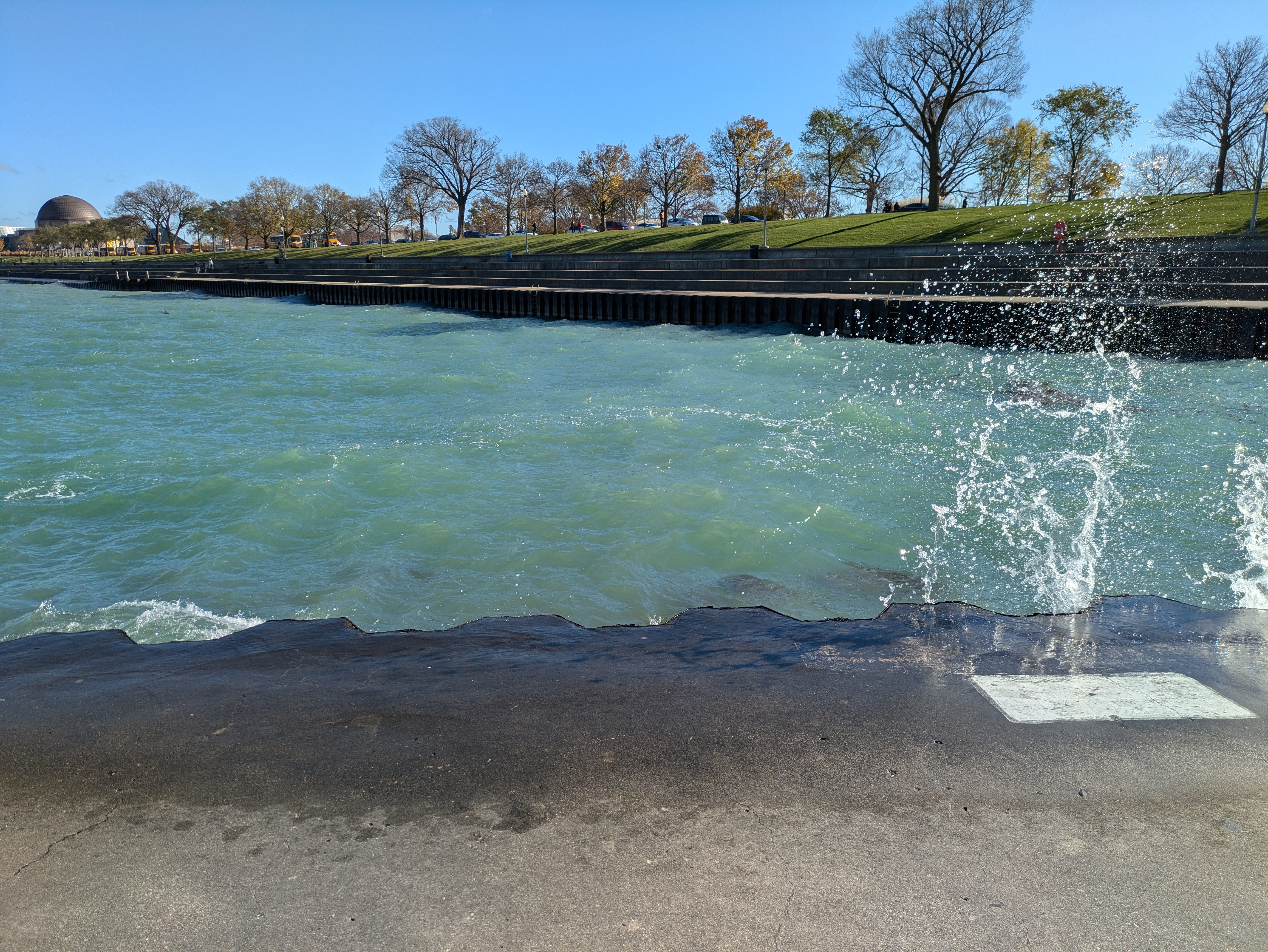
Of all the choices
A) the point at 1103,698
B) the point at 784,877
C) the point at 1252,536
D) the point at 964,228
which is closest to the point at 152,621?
the point at 784,877

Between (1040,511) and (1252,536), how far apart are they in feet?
6.13

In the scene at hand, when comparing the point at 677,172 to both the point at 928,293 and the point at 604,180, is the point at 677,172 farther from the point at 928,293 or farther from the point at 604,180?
the point at 928,293

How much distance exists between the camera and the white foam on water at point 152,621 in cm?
618

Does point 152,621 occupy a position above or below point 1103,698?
below

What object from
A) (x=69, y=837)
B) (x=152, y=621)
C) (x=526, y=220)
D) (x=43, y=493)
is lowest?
(x=152, y=621)

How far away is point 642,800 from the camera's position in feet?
11.6

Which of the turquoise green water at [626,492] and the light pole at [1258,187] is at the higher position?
the light pole at [1258,187]

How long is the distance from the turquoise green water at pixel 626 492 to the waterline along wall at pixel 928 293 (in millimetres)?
1339

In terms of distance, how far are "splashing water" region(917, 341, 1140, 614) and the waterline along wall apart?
7535 millimetres

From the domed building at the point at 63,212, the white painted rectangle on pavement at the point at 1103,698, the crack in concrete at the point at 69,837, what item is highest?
the domed building at the point at 63,212

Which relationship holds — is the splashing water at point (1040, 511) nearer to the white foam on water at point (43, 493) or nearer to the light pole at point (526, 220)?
the white foam on water at point (43, 493)

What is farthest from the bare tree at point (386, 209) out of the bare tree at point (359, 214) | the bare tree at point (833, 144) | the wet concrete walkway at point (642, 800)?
the wet concrete walkway at point (642, 800)

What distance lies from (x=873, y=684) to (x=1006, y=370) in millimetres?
15890

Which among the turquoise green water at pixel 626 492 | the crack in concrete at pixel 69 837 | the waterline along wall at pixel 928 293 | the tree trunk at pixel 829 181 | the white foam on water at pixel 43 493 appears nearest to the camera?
the crack in concrete at pixel 69 837
